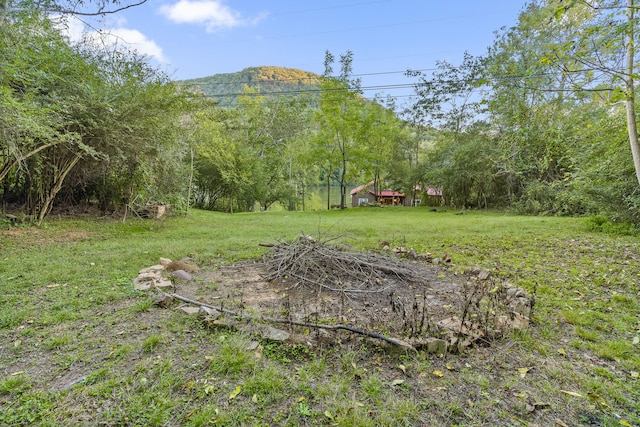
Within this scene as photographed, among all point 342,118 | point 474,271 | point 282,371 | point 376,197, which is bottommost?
point 282,371

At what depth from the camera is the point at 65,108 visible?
554 centimetres

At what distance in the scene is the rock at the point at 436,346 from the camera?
2.12 metres

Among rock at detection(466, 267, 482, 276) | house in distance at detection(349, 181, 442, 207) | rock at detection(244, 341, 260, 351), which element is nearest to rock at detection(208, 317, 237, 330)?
rock at detection(244, 341, 260, 351)

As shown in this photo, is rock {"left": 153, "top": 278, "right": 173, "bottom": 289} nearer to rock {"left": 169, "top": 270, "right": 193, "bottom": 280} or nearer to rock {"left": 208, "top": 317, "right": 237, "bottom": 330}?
rock {"left": 169, "top": 270, "right": 193, "bottom": 280}

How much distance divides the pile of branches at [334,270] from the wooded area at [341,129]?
7.54ft

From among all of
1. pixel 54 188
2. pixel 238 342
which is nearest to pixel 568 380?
pixel 238 342

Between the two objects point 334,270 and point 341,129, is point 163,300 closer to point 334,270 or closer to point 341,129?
point 334,270

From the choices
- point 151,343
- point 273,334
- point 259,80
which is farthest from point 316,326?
point 259,80

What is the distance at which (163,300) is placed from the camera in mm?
2750

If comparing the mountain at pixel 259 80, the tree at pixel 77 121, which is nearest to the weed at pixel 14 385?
the tree at pixel 77 121

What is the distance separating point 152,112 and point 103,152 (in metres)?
1.61

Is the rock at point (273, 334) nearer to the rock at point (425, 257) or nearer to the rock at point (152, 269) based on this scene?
the rock at point (152, 269)

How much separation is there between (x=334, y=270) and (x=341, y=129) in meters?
14.1

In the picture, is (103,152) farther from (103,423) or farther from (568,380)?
(568,380)
